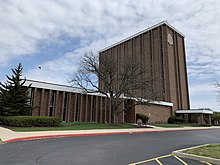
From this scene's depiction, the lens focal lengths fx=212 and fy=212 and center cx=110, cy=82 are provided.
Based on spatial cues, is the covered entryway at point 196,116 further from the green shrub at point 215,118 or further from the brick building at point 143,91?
the green shrub at point 215,118

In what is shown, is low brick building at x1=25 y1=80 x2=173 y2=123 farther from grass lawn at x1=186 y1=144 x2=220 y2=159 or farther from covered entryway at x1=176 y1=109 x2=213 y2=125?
grass lawn at x1=186 y1=144 x2=220 y2=159

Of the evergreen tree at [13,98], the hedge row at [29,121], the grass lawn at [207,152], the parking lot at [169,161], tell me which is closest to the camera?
the parking lot at [169,161]

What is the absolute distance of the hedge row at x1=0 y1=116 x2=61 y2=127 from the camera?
1964 centimetres

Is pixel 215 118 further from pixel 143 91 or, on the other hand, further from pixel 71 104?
pixel 71 104

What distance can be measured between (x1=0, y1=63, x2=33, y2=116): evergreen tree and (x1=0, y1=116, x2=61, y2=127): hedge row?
1.02 meters

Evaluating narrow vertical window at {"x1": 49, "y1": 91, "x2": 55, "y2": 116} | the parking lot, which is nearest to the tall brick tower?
narrow vertical window at {"x1": 49, "y1": 91, "x2": 55, "y2": 116}

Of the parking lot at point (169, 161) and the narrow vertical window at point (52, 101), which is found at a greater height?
the narrow vertical window at point (52, 101)

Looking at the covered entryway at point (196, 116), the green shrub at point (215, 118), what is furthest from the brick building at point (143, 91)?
the green shrub at point (215, 118)

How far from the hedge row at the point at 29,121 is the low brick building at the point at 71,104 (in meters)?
3.30

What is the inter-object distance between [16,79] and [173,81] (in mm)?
38754

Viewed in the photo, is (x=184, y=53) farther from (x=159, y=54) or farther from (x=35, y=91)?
(x=35, y=91)

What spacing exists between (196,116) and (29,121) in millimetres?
38037

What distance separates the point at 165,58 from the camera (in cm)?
5175

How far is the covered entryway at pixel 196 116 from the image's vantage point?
46.1m
